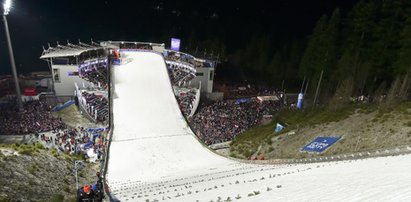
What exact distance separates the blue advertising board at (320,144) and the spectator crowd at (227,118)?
13666 mm

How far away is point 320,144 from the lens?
906 inches

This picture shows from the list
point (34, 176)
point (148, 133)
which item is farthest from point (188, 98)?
point (34, 176)

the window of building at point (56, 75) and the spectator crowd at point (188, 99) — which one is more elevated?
the window of building at point (56, 75)

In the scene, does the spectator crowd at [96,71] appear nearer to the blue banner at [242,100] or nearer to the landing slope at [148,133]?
the landing slope at [148,133]

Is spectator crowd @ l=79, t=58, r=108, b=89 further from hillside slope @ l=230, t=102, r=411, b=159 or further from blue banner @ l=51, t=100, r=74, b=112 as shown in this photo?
hillside slope @ l=230, t=102, r=411, b=159

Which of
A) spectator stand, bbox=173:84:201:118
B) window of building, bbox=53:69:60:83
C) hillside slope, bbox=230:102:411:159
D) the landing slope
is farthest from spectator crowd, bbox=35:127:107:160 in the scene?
window of building, bbox=53:69:60:83

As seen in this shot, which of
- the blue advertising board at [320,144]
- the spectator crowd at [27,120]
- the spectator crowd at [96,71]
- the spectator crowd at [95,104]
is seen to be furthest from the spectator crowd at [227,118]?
the spectator crowd at [27,120]

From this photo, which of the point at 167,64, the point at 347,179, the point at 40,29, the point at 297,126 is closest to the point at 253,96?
the point at 167,64

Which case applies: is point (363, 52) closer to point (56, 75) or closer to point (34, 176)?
point (34, 176)

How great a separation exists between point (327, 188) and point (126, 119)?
81.2ft

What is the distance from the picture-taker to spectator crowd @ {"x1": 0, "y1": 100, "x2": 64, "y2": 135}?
33.5 m

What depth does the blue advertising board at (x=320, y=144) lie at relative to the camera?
2246 cm

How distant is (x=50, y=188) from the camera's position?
1418 centimetres

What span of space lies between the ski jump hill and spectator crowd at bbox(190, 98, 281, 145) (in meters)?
4.80
